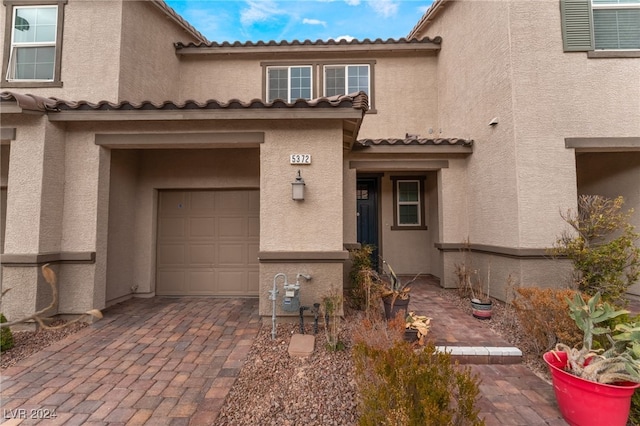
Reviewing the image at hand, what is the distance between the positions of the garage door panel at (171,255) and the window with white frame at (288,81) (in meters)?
4.92

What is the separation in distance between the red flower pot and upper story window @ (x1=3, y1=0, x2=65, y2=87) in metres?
9.82

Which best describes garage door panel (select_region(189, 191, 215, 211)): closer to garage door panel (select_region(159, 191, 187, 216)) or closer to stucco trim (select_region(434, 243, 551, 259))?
garage door panel (select_region(159, 191, 187, 216))

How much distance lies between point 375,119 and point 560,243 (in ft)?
17.5

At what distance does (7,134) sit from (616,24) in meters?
11.2

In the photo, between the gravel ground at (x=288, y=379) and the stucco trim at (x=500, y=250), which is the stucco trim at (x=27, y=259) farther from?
the stucco trim at (x=500, y=250)

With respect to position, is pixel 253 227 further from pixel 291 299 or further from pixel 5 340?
pixel 5 340

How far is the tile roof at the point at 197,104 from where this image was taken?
15.4 ft

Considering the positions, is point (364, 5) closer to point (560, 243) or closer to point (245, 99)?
point (245, 99)

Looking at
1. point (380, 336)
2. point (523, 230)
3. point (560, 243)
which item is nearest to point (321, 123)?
point (380, 336)

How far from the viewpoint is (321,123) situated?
→ 16.3 ft

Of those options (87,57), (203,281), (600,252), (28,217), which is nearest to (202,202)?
(203,281)

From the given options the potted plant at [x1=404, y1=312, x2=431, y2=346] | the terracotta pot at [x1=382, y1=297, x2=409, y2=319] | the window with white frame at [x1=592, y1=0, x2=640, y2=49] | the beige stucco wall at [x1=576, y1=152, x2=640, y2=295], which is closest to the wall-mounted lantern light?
the terracotta pot at [x1=382, y1=297, x2=409, y2=319]

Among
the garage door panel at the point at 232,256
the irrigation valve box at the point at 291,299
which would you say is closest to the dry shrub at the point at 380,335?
the irrigation valve box at the point at 291,299

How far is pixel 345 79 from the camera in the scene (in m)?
8.48
